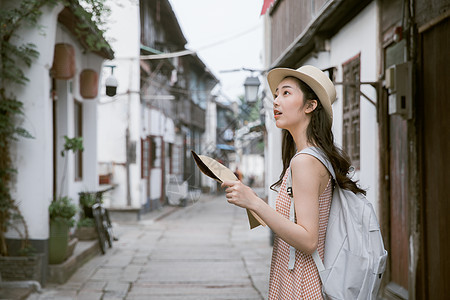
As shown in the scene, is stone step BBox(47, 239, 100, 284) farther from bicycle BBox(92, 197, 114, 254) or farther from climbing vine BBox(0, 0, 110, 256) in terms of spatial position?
climbing vine BBox(0, 0, 110, 256)

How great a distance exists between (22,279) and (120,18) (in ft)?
42.4

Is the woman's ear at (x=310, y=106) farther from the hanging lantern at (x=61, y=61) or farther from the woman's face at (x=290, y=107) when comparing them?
the hanging lantern at (x=61, y=61)

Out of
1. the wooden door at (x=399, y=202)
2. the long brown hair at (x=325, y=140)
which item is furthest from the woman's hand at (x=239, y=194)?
the wooden door at (x=399, y=202)

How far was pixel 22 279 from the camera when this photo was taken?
25.2 ft

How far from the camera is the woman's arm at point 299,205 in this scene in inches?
90.4

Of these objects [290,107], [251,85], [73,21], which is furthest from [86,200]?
[290,107]

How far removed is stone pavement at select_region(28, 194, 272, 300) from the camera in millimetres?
7961

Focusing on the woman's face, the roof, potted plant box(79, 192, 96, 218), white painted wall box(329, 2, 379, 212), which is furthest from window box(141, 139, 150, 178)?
the woman's face

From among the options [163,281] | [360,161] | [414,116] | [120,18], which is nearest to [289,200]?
[414,116]

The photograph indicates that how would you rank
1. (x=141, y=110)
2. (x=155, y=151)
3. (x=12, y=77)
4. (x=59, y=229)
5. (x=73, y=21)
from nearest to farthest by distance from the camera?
(x=12, y=77), (x=59, y=229), (x=73, y=21), (x=141, y=110), (x=155, y=151)

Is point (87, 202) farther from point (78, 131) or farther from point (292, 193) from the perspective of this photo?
point (292, 193)

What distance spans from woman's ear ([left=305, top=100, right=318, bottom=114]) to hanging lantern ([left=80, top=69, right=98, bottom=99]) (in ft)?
29.4

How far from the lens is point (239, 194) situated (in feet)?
7.48

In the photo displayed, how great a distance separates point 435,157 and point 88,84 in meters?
7.26
